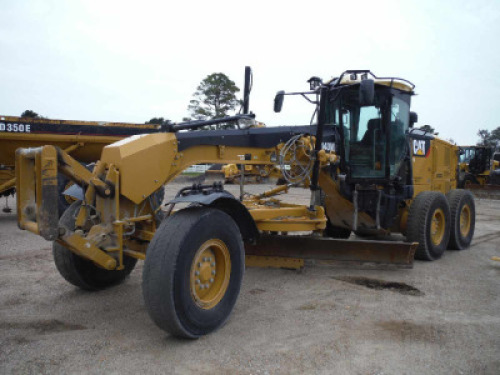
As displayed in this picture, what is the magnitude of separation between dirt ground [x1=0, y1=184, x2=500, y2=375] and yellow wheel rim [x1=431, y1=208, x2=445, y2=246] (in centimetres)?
107

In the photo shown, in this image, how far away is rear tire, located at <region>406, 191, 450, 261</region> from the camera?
20.6 feet

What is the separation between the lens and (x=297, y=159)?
521 cm

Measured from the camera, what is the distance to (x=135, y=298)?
450 cm

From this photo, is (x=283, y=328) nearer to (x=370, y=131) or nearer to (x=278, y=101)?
(x=278, y=101)

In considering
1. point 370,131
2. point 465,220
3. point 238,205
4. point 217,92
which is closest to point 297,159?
point 238,205

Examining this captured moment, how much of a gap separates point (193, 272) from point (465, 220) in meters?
6.15

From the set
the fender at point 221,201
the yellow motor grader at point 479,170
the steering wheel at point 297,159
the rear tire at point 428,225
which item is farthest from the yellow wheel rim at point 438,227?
the yellow motor grader at point 479,170

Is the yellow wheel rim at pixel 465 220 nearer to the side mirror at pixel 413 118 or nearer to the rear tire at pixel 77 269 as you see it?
the side mirror at pixel 413 118

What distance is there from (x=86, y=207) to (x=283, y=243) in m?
2.54

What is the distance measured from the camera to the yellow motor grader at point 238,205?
3.41m

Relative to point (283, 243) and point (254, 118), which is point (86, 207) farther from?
point (283, 243)

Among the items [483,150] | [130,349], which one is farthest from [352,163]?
[483,150]

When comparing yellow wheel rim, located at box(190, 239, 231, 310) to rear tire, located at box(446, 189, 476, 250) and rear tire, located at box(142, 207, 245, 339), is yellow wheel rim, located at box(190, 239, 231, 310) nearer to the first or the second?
rear tire, located at box(142, 207, 245, 339)

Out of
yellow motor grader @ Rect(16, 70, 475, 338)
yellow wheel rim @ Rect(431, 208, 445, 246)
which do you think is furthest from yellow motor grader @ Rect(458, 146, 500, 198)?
yellow wheel rim @ Rect(431, 208, 445, 246)
